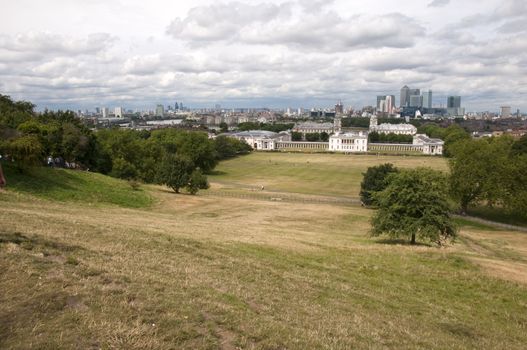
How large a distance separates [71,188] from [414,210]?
89.2 feet

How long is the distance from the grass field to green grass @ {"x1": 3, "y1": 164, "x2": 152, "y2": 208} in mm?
8159

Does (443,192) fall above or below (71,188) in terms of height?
above

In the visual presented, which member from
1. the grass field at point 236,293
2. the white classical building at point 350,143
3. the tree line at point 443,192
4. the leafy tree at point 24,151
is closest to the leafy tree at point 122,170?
the leafy tree at point 24,151

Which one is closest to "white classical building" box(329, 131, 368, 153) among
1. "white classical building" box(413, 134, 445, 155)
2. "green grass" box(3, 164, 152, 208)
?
"white classical building" box(413, 134, 445, 155)

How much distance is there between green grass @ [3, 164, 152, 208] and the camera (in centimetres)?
3195

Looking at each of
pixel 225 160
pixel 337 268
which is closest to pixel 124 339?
pixel 337 268

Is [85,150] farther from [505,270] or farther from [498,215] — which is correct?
[498,215]

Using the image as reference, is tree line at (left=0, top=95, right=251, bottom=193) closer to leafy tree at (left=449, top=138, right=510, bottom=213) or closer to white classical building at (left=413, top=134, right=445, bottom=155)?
leafy tree at (left=449, top=138, right=510, bottom=213)

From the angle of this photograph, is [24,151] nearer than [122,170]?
Yes

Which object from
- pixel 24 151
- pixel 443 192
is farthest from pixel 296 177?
pixel 24 151

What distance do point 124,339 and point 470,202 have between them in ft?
177

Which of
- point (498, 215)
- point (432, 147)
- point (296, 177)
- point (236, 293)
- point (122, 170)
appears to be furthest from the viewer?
point (432, 147)

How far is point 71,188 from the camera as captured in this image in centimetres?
3531

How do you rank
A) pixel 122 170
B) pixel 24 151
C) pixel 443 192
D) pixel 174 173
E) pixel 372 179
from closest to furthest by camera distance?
pixel 443 192 → pixel 24 151 → pixel 174 173 → pixel 372 179 → pixel 122 170
